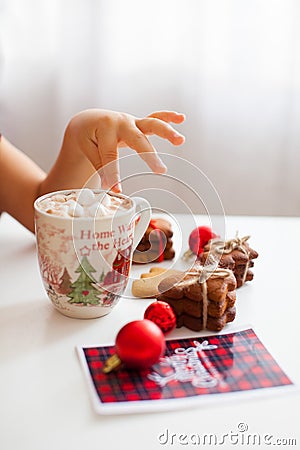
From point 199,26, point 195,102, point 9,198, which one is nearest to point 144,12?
point 199,26

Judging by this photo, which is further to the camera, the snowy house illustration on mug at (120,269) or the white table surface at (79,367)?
the snowy house illustration on mug at (120,269)

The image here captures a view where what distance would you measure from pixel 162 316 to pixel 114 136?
11.6 inches

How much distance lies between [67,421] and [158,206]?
0.30 metres

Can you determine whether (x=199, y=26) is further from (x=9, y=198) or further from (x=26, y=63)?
(x=9, y=198)

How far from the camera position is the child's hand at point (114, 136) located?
80 cm

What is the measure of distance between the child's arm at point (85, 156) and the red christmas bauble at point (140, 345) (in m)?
0.19

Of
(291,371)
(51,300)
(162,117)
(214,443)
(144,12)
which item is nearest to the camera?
(214,443)

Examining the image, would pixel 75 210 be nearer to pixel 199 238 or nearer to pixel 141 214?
pixel 141 214

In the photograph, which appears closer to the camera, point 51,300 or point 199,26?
point 51,300

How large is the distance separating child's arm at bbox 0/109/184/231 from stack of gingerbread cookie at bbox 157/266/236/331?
13 centimetres

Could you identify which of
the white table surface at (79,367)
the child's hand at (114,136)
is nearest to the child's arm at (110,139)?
the child's hand at (114,136)

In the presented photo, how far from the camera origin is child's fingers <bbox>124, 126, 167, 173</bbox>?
2.59ft

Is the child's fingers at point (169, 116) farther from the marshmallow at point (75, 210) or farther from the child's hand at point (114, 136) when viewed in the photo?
the marshmallow at point (75, 210)

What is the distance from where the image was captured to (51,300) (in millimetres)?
773
